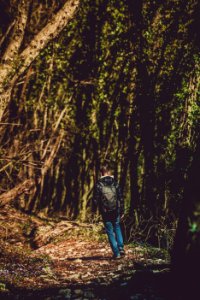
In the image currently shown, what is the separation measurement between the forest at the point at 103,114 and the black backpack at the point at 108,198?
3.32 m

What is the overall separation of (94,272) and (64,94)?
904 centimetres

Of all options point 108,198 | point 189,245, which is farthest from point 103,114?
point 189,245

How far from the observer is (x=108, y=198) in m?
8.97

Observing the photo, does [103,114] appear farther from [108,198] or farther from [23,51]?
[108,198]

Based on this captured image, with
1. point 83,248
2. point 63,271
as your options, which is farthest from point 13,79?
point 83,248

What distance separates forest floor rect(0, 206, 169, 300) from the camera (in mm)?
6297

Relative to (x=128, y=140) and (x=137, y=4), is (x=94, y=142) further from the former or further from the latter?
(x=137, y=4)

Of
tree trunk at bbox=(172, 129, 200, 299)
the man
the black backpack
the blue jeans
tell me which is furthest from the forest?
tree trunk at bbox=(172, 129, 200, 299)

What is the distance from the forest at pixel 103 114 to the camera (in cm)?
1334

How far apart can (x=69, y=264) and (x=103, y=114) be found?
7.59 m

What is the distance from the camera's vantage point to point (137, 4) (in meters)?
15.0

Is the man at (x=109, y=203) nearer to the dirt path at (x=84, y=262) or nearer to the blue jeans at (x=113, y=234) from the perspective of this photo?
the blue jeans at (x=113, y=234)

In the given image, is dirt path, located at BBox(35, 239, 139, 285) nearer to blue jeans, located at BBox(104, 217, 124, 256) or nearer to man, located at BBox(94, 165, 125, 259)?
blue jeans, located at BBox(104, 217, 124, 256)

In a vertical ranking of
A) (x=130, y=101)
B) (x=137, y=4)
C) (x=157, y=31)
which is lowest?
(x=130, y=101)
